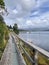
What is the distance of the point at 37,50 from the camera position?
17.1 feet

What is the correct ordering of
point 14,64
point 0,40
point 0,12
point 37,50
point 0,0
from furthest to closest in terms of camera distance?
1. point 0,40
2. point 0,0
3. point 0,12
4. point 14,64
5. point 37,50

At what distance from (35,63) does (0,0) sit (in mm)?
6443

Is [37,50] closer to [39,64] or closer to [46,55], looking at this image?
[39,64]

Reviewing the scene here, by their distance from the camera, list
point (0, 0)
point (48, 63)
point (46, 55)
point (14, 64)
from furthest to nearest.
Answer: point (0, 0), point (14, 64), point (48, 63), point (46, 55)

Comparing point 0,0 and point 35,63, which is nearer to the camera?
point 35,63

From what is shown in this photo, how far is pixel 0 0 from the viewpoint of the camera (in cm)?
1126

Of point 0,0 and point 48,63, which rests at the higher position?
point 0,0

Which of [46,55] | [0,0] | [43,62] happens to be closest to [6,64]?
[0,0]

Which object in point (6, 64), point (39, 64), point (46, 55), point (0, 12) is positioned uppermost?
point (0, 12)

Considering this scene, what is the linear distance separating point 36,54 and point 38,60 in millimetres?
214

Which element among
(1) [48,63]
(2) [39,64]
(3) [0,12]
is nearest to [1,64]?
(3) [0,12]

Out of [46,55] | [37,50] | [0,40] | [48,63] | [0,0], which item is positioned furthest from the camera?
[0,40]

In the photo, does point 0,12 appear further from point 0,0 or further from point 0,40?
point 0,40

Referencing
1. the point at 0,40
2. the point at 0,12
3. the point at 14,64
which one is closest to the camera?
the point at 14,64
